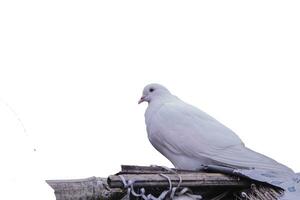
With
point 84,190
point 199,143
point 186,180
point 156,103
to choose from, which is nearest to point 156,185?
point 186,180

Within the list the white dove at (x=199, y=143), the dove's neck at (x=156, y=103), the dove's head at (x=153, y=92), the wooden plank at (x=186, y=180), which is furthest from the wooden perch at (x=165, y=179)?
the dove's head at (x=153, y=92)

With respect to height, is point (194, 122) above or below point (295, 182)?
above

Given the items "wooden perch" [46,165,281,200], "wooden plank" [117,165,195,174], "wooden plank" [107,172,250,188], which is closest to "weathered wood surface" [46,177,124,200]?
"wooden perch" [46,165,281,200]

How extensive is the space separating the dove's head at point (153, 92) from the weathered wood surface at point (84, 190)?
1295 mm

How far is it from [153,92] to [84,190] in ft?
4.81

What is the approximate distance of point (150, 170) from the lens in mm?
3494

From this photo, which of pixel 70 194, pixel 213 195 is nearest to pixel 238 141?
pixel 213 195

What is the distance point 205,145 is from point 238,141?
0.96 feet

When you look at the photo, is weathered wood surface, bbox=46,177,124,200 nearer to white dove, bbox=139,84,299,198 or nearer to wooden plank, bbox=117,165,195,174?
wooden plank, bbox=117,165,195,174

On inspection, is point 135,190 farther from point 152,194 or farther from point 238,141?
point 238,141

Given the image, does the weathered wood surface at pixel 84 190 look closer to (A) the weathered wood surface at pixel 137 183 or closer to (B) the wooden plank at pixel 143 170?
(A) the weathered wood surface at pixel 137 183

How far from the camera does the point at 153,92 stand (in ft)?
14.7

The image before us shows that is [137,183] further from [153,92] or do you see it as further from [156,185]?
[153,92]

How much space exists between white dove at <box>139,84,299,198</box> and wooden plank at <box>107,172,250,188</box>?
0.11 meters
